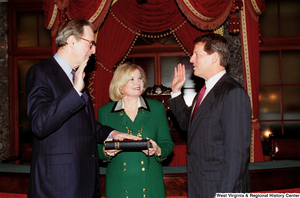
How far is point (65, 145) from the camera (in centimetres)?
141

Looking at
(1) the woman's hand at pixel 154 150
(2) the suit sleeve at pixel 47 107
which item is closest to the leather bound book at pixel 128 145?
(1) the woman's hand at pixel 154 150

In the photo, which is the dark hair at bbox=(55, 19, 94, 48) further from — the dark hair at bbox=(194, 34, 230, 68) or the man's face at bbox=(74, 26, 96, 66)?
the dark hair at bbox=(194, 34, 230, 68)

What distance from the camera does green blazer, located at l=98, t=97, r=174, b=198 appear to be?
2.00 metres

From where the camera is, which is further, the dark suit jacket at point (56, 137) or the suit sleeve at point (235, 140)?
the suit sleeve at point (235, 140)

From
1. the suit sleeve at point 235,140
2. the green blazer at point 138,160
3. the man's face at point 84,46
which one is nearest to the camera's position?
the suit sleeve at point 235,140

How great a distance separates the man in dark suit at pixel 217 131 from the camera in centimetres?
149

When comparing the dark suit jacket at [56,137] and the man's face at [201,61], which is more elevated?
the man's face at [201,61]

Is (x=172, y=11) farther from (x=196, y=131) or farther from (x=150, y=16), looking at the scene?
(x=196, y=131)

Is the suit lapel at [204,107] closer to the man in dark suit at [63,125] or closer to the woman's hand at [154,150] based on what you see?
the woman's hand at [154,150]

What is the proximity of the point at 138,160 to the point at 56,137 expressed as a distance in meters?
0.81

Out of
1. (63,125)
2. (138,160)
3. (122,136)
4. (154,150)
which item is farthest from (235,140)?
(63,125)

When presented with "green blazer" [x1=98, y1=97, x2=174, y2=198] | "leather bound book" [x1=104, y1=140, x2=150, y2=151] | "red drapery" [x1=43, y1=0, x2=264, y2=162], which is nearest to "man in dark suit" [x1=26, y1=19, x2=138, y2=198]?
"leather bound book" [x1=104, y1=140, x2=150, y2=151]

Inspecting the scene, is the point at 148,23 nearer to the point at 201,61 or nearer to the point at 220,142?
the point at 201,61

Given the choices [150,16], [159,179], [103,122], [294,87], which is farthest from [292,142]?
[150,16]
